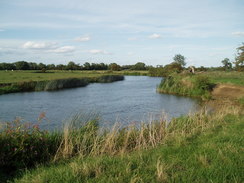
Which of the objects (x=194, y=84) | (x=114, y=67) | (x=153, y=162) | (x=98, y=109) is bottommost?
(x=98, y=109)

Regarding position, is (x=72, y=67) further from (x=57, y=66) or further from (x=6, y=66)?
(x=6, y=66)

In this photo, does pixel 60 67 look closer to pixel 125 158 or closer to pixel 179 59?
pixel 179 59

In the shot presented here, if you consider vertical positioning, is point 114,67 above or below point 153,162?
above

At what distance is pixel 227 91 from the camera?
26203 millimetres

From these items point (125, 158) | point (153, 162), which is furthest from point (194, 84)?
point (153, 162)

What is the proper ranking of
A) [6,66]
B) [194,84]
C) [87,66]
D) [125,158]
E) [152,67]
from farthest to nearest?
[87,66] → [152,67] → [6,66] → [194,84] → [125,158]

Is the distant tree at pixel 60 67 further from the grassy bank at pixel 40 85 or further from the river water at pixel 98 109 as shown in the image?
the river water at pixel 98 109

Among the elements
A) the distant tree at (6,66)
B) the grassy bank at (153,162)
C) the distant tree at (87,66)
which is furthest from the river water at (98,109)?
the distant tree at (87,66)

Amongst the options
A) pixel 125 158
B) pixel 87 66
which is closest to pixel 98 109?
pixel 125 158

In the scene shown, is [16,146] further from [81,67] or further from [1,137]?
[81,67]

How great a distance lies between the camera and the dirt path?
24475mm

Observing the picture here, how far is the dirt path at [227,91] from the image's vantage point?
80.3ft

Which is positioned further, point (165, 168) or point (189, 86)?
point (189, 86)

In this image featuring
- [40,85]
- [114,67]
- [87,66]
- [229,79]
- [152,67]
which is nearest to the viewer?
[229,79]
